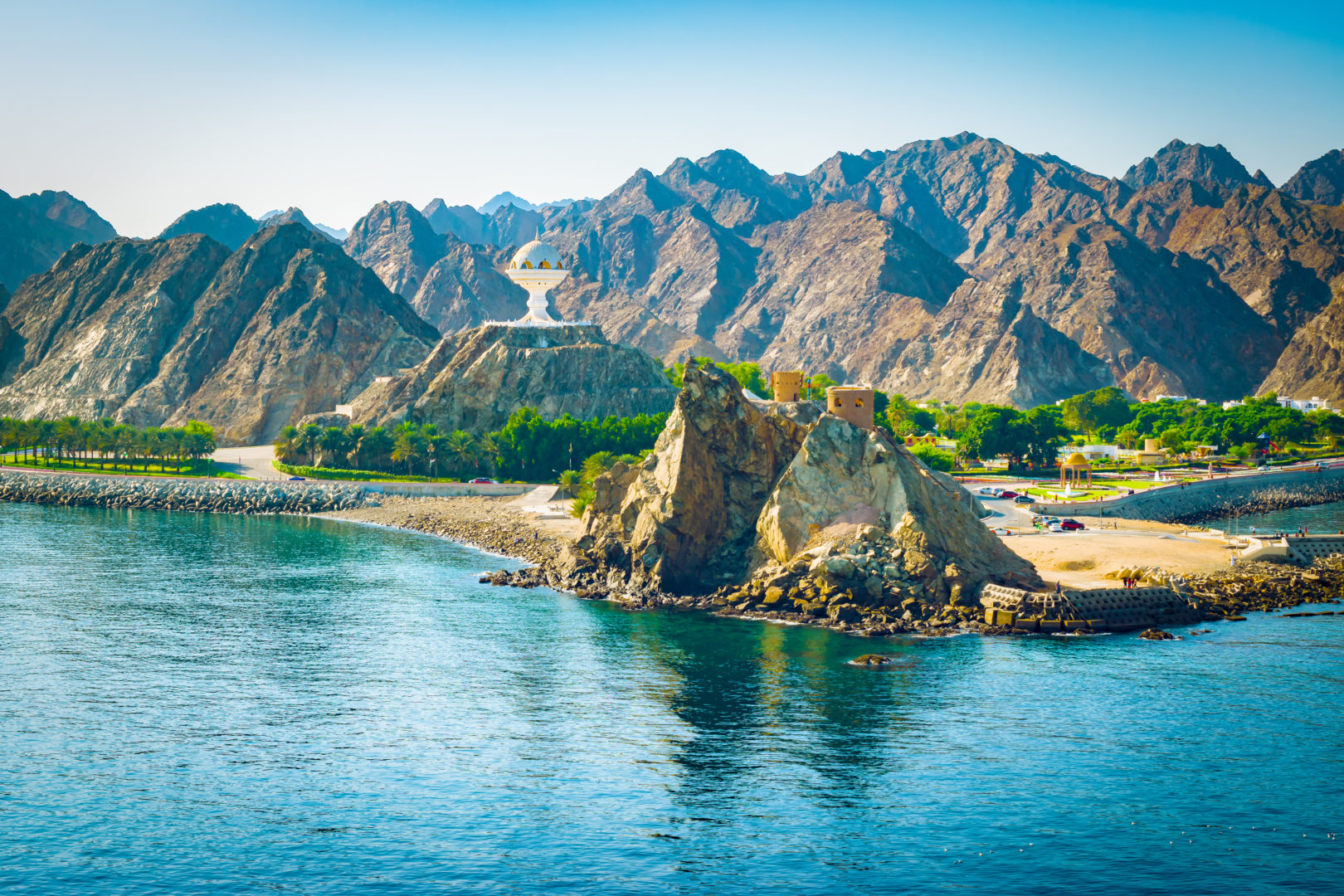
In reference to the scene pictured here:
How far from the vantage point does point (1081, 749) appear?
2338 inches

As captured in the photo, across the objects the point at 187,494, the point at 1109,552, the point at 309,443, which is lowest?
the point at 1109,552

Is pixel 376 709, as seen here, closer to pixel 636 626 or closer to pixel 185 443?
pixel 636 626

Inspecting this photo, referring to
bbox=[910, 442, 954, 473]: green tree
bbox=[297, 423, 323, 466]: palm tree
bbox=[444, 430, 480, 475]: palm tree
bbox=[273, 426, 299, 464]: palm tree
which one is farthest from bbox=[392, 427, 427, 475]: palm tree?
bbox=[910, 442, 954, 473]: green tree

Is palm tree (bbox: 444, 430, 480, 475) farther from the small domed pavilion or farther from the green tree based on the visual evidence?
the small domed pavilion

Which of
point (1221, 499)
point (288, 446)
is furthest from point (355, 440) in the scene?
point (1221, 499)

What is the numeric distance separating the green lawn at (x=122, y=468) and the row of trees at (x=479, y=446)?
10867 mm

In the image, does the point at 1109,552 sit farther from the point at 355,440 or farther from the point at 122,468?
the point at 122,468

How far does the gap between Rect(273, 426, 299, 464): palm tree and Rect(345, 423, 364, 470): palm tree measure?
839cm

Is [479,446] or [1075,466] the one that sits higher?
[1075,466]

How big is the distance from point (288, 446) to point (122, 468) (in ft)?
88.3

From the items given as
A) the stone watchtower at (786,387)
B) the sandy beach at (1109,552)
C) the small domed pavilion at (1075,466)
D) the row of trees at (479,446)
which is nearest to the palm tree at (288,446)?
the row of trees at (479,446)

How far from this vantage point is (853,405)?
106 metres

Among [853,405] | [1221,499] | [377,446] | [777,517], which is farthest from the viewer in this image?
[377,446]

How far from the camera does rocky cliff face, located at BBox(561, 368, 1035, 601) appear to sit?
3565 inches
